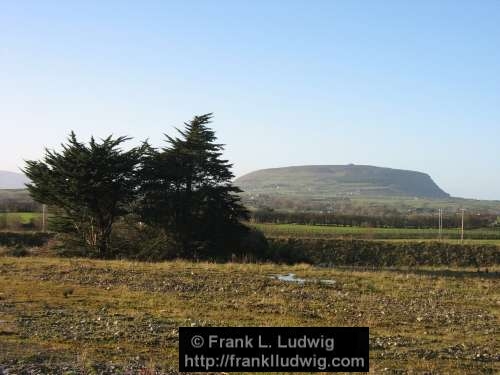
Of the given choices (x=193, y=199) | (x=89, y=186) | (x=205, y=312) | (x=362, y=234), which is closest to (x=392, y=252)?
(x=362, y=234)

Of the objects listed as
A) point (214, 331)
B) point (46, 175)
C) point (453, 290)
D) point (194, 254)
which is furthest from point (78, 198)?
point (214, 331)

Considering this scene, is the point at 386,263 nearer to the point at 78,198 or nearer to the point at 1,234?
the point at 78,198

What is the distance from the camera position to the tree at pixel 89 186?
35.7 m

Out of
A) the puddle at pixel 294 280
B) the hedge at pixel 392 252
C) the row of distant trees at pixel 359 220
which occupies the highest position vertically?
the row of distant trees at pixel 359 220

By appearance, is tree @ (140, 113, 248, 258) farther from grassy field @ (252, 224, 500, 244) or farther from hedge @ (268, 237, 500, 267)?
grassy field @ (252, 224, 500, 244)

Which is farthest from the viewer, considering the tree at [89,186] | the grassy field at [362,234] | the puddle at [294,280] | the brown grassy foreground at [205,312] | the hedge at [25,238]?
the grassy field at [362,234]

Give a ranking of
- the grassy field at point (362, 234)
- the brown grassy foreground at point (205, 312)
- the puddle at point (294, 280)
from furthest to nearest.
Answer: the grassy field at point (362, 234), the puddle at point (294, 280), the brown grassy foreground at point (205, 312)

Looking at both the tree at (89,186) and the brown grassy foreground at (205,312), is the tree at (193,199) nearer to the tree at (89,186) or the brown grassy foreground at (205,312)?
the tree at (89,186)

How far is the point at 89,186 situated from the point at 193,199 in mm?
6591

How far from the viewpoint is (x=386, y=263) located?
51938 mm

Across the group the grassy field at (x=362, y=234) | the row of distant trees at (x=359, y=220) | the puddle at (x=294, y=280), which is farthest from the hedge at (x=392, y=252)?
the puddle at (x=294, y=280)

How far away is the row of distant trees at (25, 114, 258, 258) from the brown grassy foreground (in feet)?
27.0

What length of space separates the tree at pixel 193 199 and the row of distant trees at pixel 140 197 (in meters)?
0.06

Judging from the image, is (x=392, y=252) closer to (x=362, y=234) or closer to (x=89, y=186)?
(x=362, y=234)
